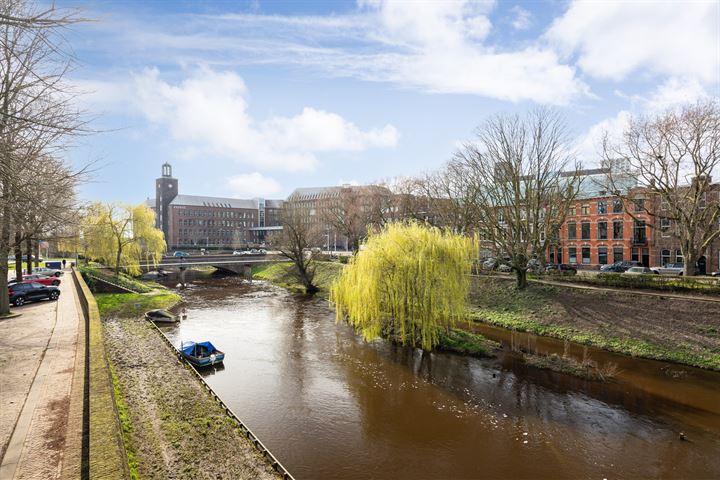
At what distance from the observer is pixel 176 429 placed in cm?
1218

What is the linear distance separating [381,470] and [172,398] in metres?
7.66

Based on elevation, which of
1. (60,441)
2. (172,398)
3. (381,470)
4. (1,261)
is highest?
(1,261)

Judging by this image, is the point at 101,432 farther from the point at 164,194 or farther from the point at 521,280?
the point at 164,194

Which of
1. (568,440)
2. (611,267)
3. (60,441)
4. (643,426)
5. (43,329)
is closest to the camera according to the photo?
(60,441)

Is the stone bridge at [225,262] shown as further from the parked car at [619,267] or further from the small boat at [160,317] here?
the parked car at [619,267]

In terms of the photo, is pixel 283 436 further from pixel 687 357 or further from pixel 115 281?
pixel 115 281

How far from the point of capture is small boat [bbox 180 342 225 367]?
1968 cm

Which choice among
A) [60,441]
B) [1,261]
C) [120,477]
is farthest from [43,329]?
[120,477]

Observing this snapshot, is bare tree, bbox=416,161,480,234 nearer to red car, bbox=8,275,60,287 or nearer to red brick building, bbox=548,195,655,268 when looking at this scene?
red brick building, bbox=548,195,655,268

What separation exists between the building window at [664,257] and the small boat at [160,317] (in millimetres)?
47181

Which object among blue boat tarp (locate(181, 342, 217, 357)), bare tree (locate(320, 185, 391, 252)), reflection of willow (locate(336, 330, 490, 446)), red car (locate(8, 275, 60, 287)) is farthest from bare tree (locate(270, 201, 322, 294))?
blue boat tarp (locate(181, 342, 217, 357))

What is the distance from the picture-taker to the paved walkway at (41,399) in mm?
8258

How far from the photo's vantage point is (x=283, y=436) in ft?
44.1

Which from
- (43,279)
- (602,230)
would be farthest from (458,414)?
(602,230)
